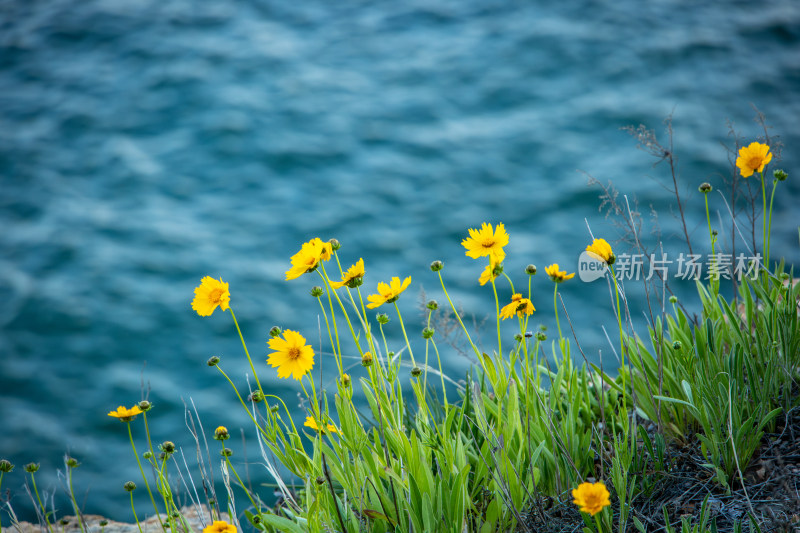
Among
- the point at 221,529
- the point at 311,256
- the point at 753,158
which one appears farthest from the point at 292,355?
the point at 753,158

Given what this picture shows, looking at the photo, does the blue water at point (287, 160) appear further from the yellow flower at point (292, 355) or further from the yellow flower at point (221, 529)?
the yellow flower at point (221, 529)

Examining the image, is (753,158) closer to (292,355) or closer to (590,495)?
(590,495)

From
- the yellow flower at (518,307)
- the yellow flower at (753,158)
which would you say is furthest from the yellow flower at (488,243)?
the yellow flower at (753,158)

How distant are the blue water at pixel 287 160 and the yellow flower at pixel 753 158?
187 centimetres

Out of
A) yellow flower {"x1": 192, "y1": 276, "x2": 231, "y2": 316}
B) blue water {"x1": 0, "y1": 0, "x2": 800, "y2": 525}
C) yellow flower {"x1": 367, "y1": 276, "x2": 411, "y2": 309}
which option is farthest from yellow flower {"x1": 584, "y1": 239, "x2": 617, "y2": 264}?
blue water {"x1": 0, "y1": 0, "x2": 800, "y2": 525}

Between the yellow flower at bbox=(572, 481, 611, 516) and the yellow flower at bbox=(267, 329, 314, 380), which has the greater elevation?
the yellow flower at bbox=(267, 329, 314, 380)

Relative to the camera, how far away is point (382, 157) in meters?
5.86

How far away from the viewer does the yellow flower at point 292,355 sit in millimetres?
1475

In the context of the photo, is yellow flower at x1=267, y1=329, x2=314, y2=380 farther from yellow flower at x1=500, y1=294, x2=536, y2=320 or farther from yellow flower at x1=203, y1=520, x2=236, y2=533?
yellow flower at x1=500, y1=294, x2=536, y2=320

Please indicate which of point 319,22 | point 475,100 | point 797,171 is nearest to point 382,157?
point 475,100

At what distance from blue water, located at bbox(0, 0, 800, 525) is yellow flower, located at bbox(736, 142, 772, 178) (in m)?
1.87

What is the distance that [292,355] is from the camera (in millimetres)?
1495

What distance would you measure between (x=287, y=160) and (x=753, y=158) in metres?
4.71

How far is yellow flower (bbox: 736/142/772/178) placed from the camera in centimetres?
176
